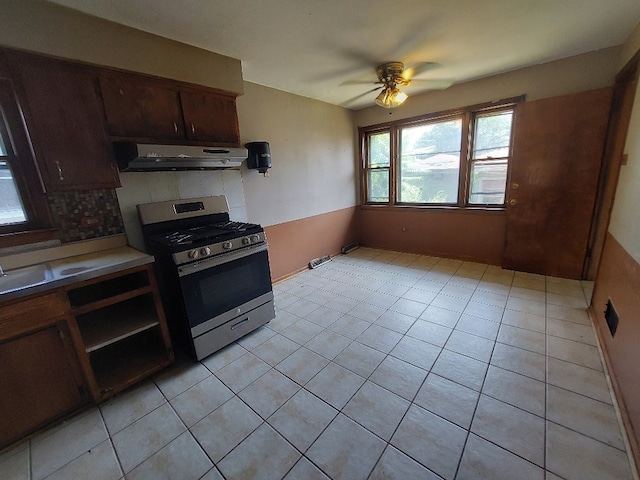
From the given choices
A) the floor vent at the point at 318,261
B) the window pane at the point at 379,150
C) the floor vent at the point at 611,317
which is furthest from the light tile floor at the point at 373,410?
the window pane at the point at 379,150

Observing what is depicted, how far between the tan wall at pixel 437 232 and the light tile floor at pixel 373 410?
1.22 metres

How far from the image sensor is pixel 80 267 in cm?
159

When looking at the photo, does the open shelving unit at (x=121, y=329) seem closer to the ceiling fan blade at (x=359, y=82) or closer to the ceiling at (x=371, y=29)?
the ceiling at (x=371, y=29)

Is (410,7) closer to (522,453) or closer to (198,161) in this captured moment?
(198,161)

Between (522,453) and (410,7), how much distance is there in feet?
8.64

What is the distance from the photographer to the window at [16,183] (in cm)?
157

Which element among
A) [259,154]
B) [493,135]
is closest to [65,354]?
[259,154]

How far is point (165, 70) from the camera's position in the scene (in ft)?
6.45

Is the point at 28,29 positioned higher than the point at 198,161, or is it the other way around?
the point at 28,29

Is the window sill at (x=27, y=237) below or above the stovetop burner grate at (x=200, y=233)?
above

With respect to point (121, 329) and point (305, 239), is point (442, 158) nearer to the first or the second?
point (305, 239)

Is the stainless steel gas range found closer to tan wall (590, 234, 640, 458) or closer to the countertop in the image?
the countertop

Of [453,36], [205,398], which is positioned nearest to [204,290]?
[205,398]

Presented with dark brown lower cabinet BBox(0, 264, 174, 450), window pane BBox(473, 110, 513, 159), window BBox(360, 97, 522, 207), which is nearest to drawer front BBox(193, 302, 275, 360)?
dark brown lower cabinet BBox(0, 264, 174, 450)
